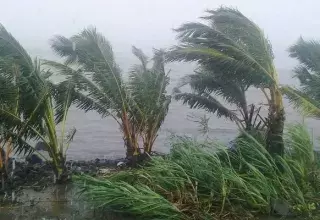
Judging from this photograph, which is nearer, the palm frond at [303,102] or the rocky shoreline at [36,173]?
the rocky shoreline at [36,173]

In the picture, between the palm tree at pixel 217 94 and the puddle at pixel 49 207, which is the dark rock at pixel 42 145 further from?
the palm tree at pixel 217 94

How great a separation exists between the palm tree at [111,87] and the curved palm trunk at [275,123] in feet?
8.03

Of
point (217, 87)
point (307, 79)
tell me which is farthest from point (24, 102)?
point (307, 79)

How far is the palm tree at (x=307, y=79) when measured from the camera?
347 inches

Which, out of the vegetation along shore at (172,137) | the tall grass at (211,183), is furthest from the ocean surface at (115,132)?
A: the tall grass at (211,183)

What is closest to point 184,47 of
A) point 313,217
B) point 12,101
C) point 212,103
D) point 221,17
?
point 221,17

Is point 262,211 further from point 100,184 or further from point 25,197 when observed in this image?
point 25,197

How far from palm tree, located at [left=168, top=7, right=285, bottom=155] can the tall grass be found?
36.9 inches

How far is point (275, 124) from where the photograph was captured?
908cm

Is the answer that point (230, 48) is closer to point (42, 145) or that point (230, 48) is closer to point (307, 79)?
point (307, 79)

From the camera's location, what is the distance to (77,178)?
7.25m

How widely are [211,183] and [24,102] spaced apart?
136 inches

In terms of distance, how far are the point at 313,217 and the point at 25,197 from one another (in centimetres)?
468

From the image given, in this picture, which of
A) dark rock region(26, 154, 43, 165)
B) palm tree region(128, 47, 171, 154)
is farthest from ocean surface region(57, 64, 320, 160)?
dark rock region(26, 154, 43, 165)
